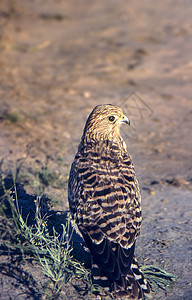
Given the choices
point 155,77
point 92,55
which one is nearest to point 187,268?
point 155,77

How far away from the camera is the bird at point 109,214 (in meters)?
3.86

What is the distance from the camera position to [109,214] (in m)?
4.00

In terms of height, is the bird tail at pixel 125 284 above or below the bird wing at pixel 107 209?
below

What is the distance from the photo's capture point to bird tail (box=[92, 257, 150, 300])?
12.6 ft

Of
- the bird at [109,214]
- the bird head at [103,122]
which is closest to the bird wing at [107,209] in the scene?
the bird at [109,214]

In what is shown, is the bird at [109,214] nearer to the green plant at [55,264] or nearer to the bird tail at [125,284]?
the bird tail at [125,284]

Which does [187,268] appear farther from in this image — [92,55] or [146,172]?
[92,55]

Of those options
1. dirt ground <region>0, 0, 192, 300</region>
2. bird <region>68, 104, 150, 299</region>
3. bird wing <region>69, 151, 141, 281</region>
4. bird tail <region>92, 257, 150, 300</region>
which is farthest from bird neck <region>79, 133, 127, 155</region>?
bird tail <region>92, 257, 150, 300</region>

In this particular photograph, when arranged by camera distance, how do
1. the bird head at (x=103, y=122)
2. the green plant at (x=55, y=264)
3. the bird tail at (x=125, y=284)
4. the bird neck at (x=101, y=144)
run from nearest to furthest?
the bird tail at (x=125, y=284) → the green plant at (x=55, y=264) → the bird neck at (x=101, y=144) → the bird head at (x=103, y=122)

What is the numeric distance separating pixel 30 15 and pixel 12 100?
21.3ft

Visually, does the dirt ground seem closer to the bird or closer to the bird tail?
the bird tail

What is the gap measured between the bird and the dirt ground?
56 cm

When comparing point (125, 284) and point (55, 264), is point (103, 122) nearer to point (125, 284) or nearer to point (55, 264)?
point (55, 264)

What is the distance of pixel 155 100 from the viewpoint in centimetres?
942
